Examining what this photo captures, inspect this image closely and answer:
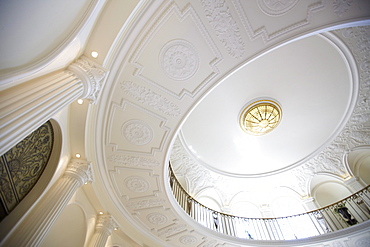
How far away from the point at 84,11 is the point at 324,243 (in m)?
9.58

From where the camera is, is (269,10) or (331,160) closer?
(269,10)

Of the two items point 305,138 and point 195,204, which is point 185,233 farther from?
point 305,138

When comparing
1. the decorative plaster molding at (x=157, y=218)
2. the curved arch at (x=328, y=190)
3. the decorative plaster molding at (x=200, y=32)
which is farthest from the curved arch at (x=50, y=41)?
the curved arch at (x=328, y=190)

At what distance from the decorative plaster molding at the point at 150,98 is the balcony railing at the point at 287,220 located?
3130 millimetres

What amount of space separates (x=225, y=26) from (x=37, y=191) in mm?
5121

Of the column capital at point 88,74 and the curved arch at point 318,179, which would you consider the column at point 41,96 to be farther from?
the curved arch at point 318,179

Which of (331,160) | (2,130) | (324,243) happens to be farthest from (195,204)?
(2,130)

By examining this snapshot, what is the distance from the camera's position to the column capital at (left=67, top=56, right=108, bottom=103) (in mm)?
3094

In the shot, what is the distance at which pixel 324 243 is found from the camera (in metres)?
6.63

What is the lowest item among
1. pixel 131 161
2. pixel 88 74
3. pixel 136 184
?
pixel 88 74

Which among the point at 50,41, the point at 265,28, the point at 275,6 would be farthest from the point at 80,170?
the point at 275,6

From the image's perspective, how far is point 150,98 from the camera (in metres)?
4.66

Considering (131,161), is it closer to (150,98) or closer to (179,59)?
(150,98)

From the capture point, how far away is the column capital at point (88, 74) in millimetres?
3094
